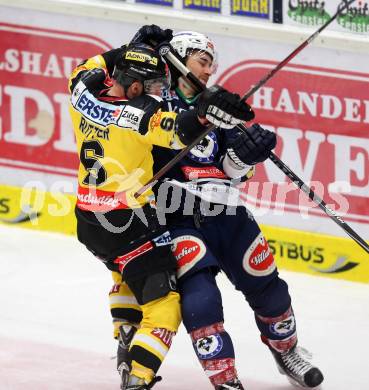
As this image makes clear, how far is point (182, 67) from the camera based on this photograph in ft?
17.7

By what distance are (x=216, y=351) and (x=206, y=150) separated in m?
0.90

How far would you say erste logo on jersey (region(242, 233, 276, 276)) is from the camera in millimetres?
5590

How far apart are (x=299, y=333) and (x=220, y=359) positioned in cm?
145

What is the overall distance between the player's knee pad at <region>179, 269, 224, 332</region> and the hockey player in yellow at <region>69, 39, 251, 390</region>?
1.8 inches

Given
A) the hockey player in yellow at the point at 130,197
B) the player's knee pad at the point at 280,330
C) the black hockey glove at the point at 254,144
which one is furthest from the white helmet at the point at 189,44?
the player's knee pad at the point at 280,330

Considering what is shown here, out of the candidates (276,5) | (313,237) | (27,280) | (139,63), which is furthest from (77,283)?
(139,63)

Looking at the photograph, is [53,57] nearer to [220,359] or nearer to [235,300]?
[235,300]

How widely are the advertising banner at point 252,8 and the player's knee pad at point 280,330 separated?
85.3 inches

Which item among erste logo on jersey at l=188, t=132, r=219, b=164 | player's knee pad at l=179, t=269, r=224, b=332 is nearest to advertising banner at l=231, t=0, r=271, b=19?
erste logo on jersey at l=188, t=132, r=219, b=164

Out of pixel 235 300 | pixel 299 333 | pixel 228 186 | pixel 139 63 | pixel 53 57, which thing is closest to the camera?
pixel 139 63

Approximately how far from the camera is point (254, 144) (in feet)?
17.3

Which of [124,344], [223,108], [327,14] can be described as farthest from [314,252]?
[223,108]

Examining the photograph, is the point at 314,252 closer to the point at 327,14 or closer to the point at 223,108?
the point at 327,14

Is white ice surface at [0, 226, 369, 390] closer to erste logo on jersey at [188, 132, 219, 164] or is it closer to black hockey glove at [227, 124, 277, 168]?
erste logo on jersey at [188, 132, 219, 164]
